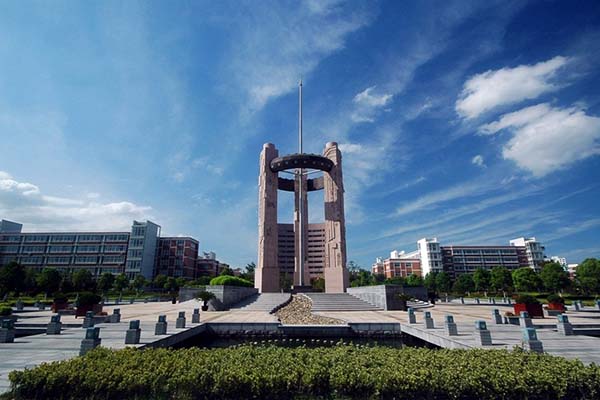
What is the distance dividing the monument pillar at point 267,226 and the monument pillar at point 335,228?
5.03 metres

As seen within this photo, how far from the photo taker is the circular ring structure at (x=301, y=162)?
29.2m

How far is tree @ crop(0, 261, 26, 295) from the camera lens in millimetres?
32531

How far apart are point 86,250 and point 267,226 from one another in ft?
162

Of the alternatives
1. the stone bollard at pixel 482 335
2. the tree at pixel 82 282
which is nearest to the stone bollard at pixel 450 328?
the stone bollard at pixel 482 335

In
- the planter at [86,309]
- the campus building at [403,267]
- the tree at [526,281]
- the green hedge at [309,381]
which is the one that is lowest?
the green hedge at [309,381]

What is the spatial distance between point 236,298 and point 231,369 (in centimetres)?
1863

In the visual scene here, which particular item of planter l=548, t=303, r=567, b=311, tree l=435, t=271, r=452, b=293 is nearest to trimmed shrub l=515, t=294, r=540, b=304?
planter l=548, t=303, r=567, b=311

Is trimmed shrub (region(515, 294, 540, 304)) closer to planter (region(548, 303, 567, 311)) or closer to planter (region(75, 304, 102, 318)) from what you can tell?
planter (region(548, 303, 567, 311))

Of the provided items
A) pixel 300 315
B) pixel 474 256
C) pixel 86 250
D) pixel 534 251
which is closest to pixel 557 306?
pixel 300 315

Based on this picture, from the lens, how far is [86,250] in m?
59.8

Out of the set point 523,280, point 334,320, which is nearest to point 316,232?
point 523,280

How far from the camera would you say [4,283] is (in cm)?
3259

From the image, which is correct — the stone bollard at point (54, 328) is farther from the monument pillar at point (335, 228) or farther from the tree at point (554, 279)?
the tree at point (554, 279)

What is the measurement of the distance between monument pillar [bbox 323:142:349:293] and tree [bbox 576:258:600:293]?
32.9m
